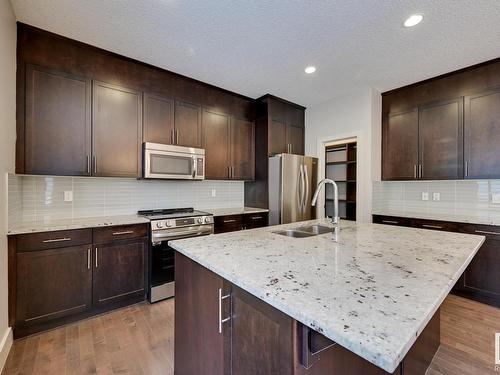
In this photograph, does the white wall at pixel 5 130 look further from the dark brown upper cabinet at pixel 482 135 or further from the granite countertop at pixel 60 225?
the dark brown upper cabinet at pixel 482 135

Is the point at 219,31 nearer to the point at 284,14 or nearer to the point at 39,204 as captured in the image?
the point at 284,14

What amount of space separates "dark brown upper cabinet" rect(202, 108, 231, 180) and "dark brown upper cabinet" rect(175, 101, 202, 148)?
0.10 m

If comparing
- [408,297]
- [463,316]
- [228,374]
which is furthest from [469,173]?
[228,374]

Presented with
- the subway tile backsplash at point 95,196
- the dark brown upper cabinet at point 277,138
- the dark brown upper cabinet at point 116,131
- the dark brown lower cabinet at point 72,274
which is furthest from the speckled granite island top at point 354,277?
the dark brown upper cabinet at point 277,138

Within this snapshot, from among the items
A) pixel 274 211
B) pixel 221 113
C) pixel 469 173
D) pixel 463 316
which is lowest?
pixel 463 316

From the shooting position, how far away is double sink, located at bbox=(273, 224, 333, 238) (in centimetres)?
196

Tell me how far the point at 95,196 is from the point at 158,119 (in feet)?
3.82

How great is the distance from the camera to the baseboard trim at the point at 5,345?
5.41 feet

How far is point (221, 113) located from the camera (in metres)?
3.54

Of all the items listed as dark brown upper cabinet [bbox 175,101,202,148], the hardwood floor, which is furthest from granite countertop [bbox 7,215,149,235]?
dark brown upper cabinet [bbox 175,101,202,148]

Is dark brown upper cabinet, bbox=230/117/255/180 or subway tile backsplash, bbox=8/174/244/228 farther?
dark brown upper cabinet, bbox=230/117/255/180

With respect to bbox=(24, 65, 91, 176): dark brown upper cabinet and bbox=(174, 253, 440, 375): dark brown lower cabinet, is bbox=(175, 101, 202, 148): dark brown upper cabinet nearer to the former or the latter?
bbox=(24, 65, 91, 176): dark brown upper cabinet

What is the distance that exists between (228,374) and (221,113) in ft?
10.4

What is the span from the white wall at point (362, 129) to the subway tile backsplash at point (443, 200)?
0.56 feet
